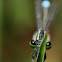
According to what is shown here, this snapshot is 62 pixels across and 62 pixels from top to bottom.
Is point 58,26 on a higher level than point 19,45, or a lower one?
higher

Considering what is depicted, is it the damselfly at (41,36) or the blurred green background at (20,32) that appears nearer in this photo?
the damselfly at (41,36)

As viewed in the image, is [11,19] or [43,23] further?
[11,19]

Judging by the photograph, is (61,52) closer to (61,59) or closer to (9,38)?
(61,59)

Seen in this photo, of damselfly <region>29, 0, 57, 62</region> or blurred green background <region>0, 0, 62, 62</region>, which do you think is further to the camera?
blurred green background <region>0, 0, 62, 62</region>

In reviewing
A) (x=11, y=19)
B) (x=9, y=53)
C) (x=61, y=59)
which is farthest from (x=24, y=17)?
(x=61, y=59)

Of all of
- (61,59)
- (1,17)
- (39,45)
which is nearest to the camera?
(39,45)

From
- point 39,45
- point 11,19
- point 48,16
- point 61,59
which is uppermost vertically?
point 11,19

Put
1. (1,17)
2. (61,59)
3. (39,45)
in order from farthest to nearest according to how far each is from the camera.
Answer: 1. (1,17)
2. (61,59)
3. (39,45)

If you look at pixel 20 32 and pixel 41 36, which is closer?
pixel 41 36
